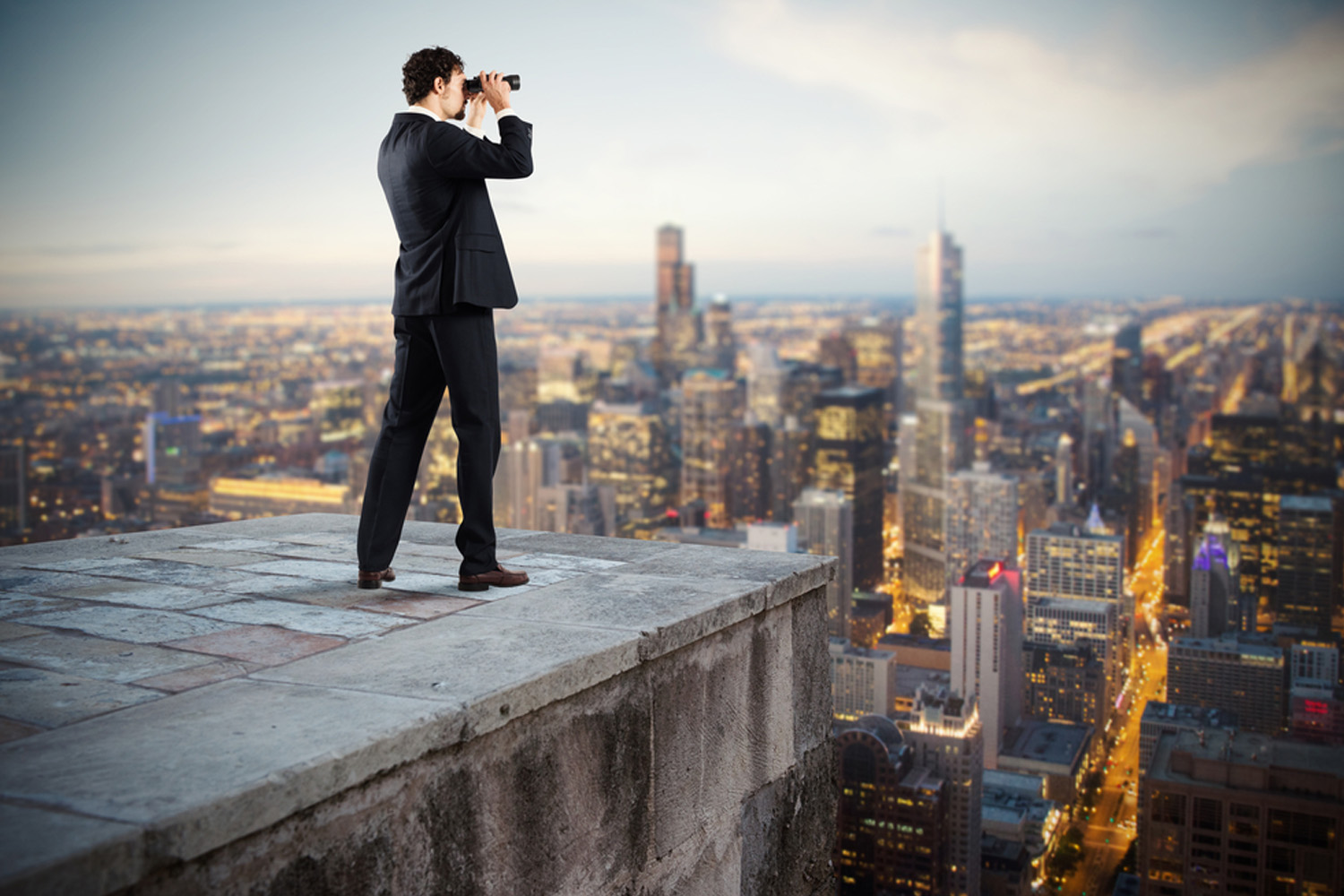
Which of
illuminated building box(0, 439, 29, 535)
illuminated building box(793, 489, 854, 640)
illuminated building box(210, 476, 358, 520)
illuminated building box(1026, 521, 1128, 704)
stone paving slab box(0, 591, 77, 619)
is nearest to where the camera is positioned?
stone paving slab box(0, 591, 77, 619)

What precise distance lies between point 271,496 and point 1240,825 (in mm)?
17669

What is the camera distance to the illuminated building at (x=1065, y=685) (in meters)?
17.3

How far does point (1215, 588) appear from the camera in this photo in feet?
69.1

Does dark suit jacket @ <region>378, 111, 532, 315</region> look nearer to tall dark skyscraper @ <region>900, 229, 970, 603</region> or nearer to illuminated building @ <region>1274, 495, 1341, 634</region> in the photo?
illuminated building @ <region>1274, 495, 1341, 634</region>

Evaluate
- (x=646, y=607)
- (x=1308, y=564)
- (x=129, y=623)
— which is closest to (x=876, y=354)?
(x=1308, y=564)

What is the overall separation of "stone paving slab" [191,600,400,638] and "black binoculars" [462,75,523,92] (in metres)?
1.13

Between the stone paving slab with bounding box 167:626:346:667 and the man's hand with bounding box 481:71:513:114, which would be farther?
the man's hand with bounding box 481:71:513:114

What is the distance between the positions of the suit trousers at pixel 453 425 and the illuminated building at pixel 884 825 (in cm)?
1142

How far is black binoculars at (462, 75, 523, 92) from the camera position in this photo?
87.9 inches

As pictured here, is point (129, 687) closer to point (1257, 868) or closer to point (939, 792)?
point (1257, 868)

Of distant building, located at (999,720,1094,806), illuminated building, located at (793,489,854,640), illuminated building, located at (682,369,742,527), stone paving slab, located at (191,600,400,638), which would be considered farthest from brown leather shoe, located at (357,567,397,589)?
illuminated building, located at (682,369,742,527)

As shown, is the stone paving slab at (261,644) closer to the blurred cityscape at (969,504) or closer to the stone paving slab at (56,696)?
the stone paving slab at (56,696)

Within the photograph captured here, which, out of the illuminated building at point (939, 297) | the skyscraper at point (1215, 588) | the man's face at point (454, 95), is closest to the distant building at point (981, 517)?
the skyscraper at point (1215, 588)

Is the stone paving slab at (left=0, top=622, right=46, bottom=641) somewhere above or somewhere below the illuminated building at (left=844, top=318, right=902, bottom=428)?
below
